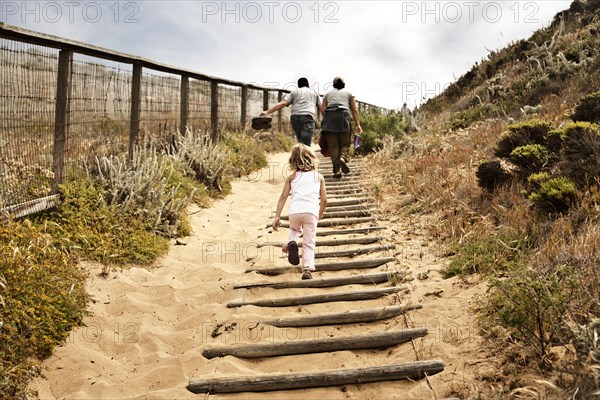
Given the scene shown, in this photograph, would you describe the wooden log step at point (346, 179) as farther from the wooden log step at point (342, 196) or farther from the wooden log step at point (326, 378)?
the wooden log step at point (326, 378)

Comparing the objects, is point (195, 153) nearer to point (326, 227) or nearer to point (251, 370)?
point (326, 227)

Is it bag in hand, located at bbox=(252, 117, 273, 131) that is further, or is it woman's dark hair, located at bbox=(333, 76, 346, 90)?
bag in hand, located at bbox=(252, 117, 273, 131)

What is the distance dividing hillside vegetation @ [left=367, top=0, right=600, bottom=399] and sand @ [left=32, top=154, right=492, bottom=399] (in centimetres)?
24

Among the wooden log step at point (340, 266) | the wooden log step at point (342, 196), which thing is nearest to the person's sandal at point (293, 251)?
the wooden log step at point (340, 266)

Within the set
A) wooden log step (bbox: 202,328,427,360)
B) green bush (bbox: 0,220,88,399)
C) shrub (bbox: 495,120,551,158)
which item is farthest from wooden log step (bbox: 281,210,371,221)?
wooden log step (bbox: 202,328,427,360)

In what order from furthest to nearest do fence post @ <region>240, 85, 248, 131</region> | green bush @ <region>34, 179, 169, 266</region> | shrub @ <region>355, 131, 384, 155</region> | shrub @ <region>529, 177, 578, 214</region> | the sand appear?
shrub @ <region>355, 131, 384, 155</region> → fence post @ <region>240, 85, 248, 131</region> → green bush @ <region>34, 179, 169, 266</region> → shrub @ <region>529, 177, 578, 214</region> → the sand

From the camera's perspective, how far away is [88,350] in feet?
14.5

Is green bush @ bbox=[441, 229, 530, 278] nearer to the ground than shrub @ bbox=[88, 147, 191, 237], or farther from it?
nearer to the ground

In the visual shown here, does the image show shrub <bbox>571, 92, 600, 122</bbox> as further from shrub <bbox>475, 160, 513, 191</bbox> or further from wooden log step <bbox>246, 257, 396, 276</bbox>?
wooden log step <bbox>246, 257, 396, 276</bbox>

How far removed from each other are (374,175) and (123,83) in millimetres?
5066

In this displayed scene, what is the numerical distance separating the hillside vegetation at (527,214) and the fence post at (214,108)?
11.7 ft

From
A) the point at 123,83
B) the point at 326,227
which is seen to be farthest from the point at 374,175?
the point at 123,83

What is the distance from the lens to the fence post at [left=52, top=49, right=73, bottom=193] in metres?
6.30

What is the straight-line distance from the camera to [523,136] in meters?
7.40
